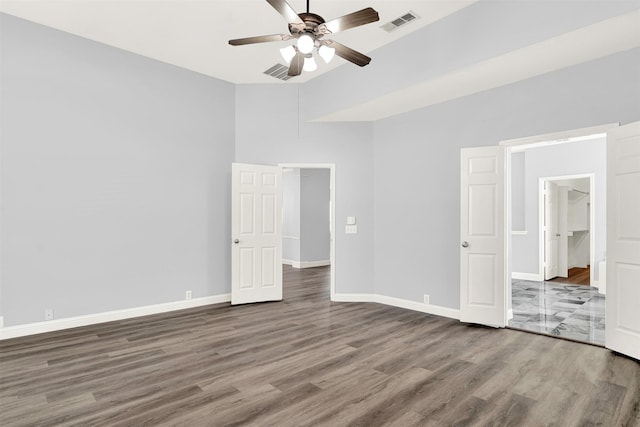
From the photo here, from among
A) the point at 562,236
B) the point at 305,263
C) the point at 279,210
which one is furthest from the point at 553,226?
the point at 279,210

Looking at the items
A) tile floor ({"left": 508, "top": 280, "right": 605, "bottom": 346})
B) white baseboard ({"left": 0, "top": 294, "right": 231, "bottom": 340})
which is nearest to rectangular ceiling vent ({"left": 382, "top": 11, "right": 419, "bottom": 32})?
tile floor ({"left": 508, "top": 280, "right": 605, "bottom": 346})

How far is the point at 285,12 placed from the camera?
2.64m

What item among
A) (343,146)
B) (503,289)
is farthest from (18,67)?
(503,289)

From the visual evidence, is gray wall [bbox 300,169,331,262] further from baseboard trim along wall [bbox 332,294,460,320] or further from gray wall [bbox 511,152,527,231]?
gray wall [bbox 511,152,527,231]

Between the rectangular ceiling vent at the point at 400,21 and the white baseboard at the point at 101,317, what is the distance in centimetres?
451

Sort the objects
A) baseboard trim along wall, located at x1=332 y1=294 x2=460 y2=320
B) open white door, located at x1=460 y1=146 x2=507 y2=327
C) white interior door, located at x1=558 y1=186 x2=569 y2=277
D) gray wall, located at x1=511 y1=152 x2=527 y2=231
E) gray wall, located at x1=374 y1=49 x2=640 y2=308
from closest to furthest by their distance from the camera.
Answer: gray wall, located at x1=374 y1=49 x2=640 y2=308 < open white door, located at x1=460 y1=146 x2=507 y2=327 < baseboard trim along wall, located at x1=332 y1=294 x2=460 y2=320 < white interior door, located at x1=558 y1=186 x2=569 y2=277 < gray wall, located at x1=511 y1=152 x2=527 y2=231

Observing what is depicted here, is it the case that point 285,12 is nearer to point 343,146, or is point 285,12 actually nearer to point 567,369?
point 343,146

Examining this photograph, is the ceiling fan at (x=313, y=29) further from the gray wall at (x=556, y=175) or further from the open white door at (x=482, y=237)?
the gray wall at (x=556, y=175)

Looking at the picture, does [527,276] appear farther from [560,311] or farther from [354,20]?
[354,20]

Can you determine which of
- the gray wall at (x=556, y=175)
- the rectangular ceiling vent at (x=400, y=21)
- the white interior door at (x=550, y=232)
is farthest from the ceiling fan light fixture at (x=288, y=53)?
the white interior door at (x=550, y=232)

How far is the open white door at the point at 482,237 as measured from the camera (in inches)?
172

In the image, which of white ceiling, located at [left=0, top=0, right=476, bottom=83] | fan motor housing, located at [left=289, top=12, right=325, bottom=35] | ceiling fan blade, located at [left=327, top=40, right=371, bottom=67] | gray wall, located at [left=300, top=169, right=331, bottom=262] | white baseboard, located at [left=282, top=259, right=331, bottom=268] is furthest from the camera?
gray wall, located at [left=300, top=169, right=331, bottom=262]

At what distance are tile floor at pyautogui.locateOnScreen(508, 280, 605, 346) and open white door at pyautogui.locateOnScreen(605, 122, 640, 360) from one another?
393 millimetres

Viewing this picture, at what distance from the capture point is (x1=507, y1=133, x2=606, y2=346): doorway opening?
6.23 m
